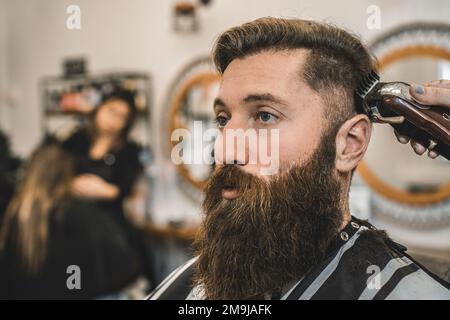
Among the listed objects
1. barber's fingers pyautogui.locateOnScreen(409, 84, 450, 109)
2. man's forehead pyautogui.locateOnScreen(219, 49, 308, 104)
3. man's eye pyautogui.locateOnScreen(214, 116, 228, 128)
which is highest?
man's forehead pyautogui.locateOnScreen(219, 49, 308, 104)

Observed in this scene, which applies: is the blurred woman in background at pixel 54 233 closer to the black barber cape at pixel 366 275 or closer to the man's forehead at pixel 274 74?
the black barber cape at pixel 366 275

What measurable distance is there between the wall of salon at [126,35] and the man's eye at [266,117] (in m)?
0.20

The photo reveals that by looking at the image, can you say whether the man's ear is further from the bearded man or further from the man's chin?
the man's chin

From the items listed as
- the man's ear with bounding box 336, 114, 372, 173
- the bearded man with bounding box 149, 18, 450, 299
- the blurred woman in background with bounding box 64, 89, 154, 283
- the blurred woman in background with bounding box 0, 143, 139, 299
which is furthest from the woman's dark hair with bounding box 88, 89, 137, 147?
the man's ear with bounding box 336, 114, 372, 173

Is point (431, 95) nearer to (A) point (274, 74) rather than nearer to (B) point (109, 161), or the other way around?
(A) point (274, 74)

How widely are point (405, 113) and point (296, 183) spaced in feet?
0.69

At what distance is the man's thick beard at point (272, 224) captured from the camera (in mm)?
775

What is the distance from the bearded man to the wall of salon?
98 millimetres

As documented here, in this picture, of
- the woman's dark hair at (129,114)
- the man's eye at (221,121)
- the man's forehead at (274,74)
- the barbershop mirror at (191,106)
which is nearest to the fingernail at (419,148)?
the man's forehead at (274,74)

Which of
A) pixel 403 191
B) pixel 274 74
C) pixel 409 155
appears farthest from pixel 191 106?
pixel 274 74

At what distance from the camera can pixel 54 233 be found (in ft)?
6.34

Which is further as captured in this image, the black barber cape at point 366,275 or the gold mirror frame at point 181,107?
the gold mirror frame at point 181,107

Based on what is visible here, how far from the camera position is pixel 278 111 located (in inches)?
29.4

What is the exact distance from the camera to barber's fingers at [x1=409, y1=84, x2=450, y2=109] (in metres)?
0.68
